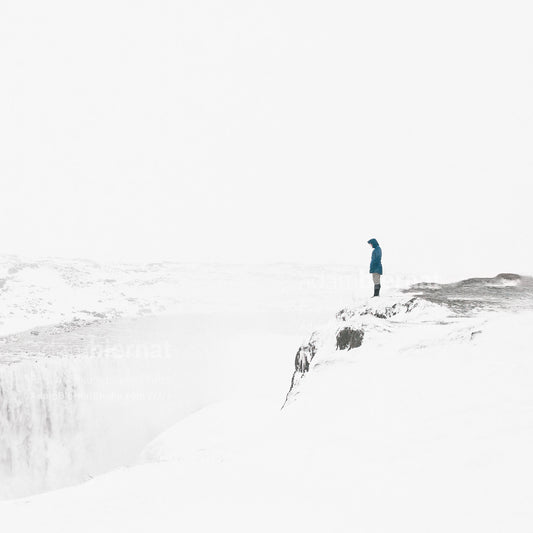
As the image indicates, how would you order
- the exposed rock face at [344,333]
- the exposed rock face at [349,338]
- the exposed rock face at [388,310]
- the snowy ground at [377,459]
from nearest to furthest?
the snowy ground at [377,459] < the exposed rock face at [349,338] < the exposed rock face at [344,333] < the exposed rock face at [388,310]

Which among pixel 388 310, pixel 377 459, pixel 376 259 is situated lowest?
pixel 377 459

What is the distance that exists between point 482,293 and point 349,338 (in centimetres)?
497

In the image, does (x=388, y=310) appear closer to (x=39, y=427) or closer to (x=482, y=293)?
(x=482, y=293)

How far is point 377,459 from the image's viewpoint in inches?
249

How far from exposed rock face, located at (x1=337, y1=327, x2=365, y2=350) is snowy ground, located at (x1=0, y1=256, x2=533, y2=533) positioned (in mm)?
202

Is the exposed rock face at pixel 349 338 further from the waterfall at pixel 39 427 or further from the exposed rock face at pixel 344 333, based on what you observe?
the waterfall at pixel 39 427

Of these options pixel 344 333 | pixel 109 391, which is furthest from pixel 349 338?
pixel 109 391

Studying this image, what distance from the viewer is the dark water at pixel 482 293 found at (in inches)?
474

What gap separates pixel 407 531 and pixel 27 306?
36924mm

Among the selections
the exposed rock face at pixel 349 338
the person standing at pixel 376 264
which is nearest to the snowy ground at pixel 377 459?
the exposed rock face at pixel 349 338

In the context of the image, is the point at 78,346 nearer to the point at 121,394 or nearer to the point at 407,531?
the point at 121,394

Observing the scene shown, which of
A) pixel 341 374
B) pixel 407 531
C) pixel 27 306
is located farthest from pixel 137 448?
pixel 407 531

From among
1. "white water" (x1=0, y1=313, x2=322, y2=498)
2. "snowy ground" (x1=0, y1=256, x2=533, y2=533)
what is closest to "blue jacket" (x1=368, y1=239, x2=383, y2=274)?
"snowy ground" (x1=0, y1=256, x2=533, y2=533)

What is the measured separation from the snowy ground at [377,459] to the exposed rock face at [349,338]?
0.20 meters
